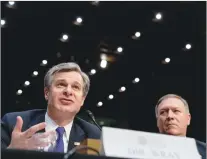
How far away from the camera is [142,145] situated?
1.27 m

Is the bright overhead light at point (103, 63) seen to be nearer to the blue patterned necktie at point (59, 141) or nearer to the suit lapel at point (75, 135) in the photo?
the suit lapel at point (75, 135)

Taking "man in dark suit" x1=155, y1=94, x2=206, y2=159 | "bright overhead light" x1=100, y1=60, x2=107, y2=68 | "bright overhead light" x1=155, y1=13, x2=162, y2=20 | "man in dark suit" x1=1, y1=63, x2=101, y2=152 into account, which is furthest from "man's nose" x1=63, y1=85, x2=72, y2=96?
"bright overhead light" x1=100, y1=60, x2=107, y2=68

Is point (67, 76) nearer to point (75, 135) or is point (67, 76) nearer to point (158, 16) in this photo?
point (75, 135)

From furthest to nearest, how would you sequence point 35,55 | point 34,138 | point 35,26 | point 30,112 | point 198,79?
point 198,79 < point 35,55 < point 35,26 < point 30,112 < point 34,138

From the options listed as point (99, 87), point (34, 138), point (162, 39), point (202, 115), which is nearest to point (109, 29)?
point (162, 39)

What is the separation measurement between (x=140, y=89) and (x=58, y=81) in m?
5.87

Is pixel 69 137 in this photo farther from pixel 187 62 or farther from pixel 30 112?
pixel 187 62

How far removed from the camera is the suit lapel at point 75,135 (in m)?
1.69

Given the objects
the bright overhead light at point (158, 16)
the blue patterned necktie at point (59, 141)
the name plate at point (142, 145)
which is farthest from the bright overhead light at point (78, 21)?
the name plate at point (142, 145)

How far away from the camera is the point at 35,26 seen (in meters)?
5.68

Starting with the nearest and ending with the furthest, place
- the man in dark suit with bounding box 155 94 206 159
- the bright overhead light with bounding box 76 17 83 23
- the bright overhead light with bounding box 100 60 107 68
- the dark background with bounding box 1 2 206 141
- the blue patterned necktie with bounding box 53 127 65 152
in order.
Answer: the blue patterned necktie with bounding box 53 127 65 152, the man in dark suit with bounding box 155 94 206 159, the dark background with bounding box 1 2 206 141, the bright overhead light with bounding box 76 17 83 23, the bright overhead light with bounding box 100 60 107 68

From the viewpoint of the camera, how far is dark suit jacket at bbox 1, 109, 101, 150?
169 cm

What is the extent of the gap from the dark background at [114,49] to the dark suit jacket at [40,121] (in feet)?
11.5

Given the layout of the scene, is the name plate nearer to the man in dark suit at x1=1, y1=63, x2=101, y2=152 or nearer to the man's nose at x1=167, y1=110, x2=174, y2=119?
the man in dark suit at x1=1, y1=63, x2=101, y2=152
